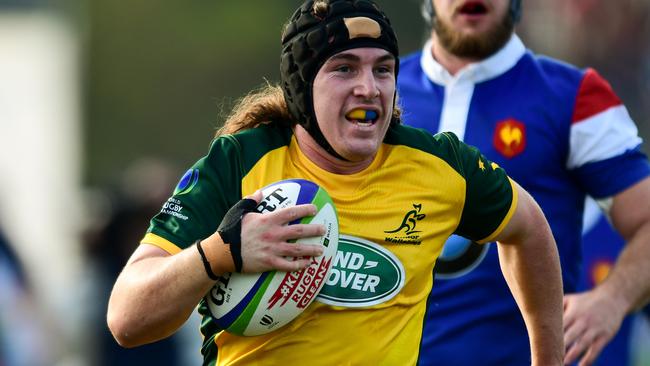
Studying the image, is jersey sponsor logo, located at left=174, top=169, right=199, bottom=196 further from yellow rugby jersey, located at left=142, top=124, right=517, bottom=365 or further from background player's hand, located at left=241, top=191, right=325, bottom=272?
background player's hand, located at left=241, top=191, right=325, bottom=272

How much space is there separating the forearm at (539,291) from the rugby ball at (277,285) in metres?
0.94

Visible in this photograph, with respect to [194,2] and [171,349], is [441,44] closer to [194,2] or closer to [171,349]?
[171,349]

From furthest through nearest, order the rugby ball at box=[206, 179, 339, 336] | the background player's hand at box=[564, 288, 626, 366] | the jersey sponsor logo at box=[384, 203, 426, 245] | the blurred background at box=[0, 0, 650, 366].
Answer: the blurred background at box=[0, 0, 650, 366] < the background player's hand at box=[564, 288, 626, 366] < the jersey sponsor logo at box=[384, 203, 426, 245] < the rugby ball at box=[206, 179, 339, 336]

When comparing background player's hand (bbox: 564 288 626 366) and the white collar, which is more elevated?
the white collar

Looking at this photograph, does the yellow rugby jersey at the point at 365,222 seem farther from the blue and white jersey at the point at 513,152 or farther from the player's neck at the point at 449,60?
the player's neck at the point at 449,60

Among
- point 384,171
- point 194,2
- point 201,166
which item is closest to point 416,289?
point 384,171

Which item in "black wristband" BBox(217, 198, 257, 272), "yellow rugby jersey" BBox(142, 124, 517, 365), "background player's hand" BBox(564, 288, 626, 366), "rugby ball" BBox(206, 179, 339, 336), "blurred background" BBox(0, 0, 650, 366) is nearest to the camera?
"black wristband" BBox(217, 198, 257, 272)

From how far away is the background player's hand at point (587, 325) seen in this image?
564cm

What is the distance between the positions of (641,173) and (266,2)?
1666 cm

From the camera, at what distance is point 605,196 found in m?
6.07

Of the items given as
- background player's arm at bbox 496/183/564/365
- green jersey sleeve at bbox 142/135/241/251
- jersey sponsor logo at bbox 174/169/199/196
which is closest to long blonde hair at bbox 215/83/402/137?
green jersey sleeve at bbox 142/135/241/251

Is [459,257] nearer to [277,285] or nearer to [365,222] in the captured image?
[365,222]

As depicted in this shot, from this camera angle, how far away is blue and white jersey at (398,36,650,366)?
5914mm

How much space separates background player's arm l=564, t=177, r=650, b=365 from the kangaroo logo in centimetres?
120
